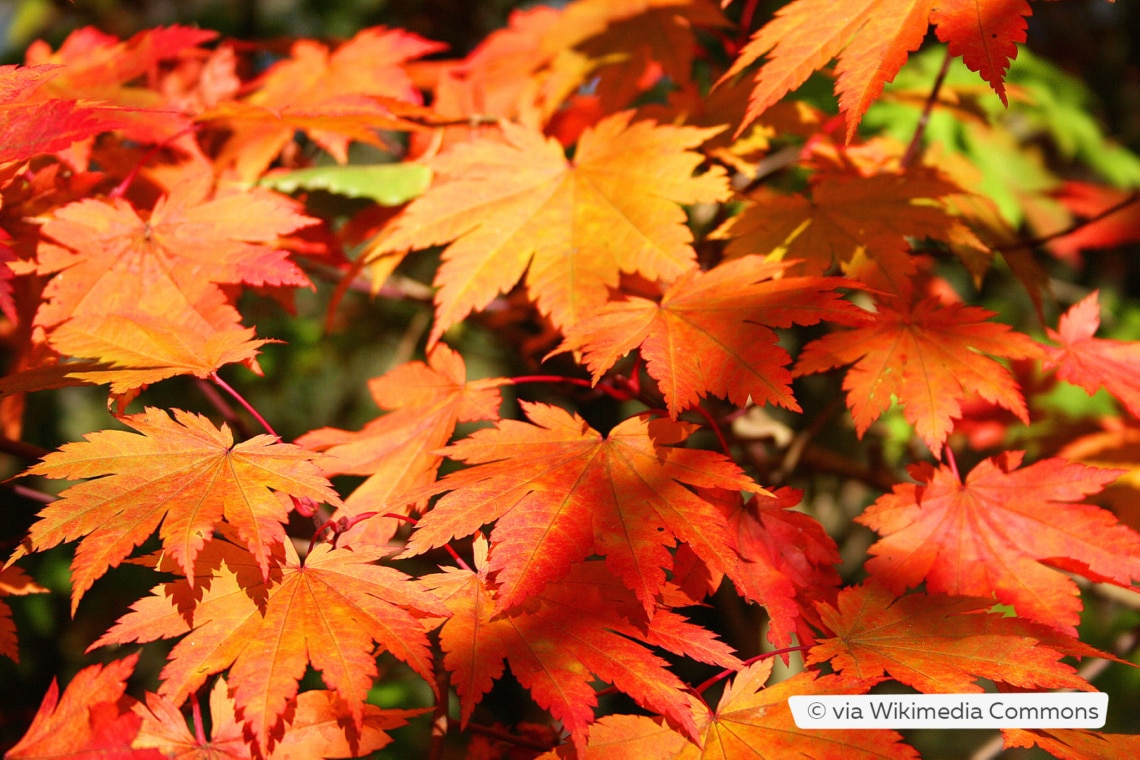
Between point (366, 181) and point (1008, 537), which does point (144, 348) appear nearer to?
point (366, 181)

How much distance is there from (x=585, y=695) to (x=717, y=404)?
87 centimetres

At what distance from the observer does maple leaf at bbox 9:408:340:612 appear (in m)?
0.78

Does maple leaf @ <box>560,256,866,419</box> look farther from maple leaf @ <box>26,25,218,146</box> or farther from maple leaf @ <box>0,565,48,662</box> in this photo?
Answer: maple leaf @ <box>26,25,218,146</box>

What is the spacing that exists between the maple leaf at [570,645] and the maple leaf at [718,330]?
217 mm

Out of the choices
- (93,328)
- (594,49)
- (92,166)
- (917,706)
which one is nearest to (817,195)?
(594,49)

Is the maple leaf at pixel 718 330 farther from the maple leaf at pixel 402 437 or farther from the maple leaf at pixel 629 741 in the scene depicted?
the maple leaf at pixel 629 741

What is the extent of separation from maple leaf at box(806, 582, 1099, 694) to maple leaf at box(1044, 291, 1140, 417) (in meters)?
0.39

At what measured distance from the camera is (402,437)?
3.48 ft

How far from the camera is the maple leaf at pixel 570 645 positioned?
775mm

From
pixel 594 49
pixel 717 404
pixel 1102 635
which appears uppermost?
pixel 594 49

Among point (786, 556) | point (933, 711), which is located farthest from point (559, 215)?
point (933, 711)

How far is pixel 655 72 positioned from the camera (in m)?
1.82

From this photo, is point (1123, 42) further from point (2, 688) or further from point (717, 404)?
point (2, 688)

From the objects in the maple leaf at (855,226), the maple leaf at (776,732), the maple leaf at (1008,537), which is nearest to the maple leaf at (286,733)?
the maple leaf at (776,732)
